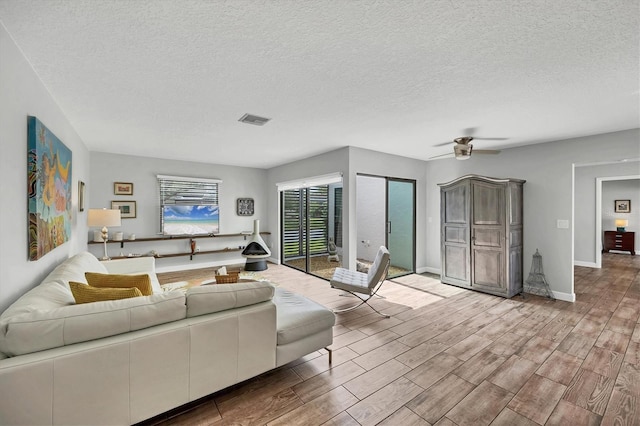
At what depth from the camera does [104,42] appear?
1829 mm

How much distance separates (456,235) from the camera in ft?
16.0

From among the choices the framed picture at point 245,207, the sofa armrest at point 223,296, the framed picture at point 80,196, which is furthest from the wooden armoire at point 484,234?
the framed picture at point 80,196

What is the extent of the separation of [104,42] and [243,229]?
17.9 feet

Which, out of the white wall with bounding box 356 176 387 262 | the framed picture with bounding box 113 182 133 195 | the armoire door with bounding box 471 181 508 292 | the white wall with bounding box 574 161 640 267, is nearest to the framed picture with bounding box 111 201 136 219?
the framed picture with bounding box 113 182 133 195

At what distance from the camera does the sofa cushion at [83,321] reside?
4.42 ft

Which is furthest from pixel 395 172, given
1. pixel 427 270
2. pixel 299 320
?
pixel 299 320

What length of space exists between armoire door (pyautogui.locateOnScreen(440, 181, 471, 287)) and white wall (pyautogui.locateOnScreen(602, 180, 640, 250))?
7.04 meters

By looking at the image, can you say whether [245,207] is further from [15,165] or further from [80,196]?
[15,165]

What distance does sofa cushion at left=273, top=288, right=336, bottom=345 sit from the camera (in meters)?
2.19

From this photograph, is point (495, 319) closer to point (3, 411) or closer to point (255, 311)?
point (255, 311)

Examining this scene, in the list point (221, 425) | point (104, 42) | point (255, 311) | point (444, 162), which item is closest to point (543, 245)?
point (444, 162)

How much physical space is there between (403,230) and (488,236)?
1731 millimetres

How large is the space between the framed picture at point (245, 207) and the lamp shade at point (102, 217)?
2856mm

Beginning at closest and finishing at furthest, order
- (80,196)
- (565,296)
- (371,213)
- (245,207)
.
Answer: (80,196) → (565,296) → (371,213) → (245,207)
